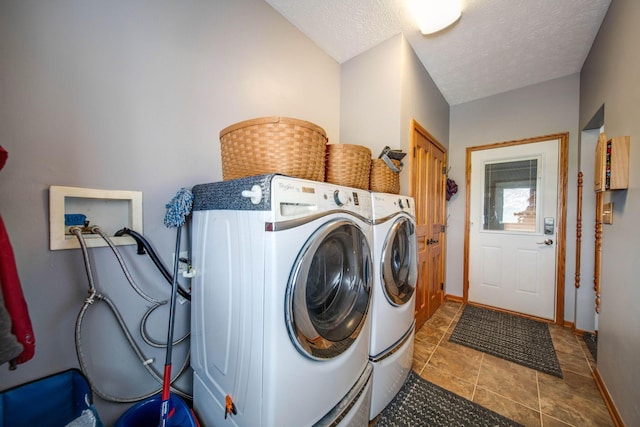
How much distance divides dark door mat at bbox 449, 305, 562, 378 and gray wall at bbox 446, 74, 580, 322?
1.35 ft

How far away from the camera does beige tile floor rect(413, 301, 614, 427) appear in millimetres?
1366

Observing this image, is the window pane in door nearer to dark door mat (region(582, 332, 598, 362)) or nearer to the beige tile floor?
dark door mat (region(582, 332, 598, 362))

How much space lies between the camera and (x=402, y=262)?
156 centimetres

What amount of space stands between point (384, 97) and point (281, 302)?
186 centimetres

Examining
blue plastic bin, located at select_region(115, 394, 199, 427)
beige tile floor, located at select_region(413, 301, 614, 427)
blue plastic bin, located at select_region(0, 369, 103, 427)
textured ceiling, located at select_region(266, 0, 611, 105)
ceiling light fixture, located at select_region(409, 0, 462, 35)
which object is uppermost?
textured ceiling, located at select_region(266, 0, 611, 105)

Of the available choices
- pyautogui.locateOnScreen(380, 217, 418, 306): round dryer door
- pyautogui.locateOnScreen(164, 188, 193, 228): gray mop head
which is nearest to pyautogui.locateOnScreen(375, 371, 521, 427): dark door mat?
pyautogui.locateOnScreen(380, 217, 418, 306): round dryer door

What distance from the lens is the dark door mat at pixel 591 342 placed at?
1967mm

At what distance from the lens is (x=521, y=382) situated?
5.33 feet

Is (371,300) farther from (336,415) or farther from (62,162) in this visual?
(62,162)

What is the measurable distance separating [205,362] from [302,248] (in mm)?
765

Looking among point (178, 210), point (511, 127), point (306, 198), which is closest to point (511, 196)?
point (511, 127)

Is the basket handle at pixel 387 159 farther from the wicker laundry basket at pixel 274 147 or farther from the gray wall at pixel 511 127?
the gray wall at pixel 511 127

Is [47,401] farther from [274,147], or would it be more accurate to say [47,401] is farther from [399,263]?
[399,263]

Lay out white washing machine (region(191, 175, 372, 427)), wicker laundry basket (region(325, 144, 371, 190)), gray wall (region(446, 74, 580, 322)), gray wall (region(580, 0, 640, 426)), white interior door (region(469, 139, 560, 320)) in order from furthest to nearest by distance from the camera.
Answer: white interior door (region(469, 139, 560, 320)) → gray wall (region(446, 74, 580, 322)) → wicker laundry basket (region(325, 144, 371, 190)) → gray wall (region(580, 0, 640, 426)) → white washing machine (region(191, 175, 372, 427))
